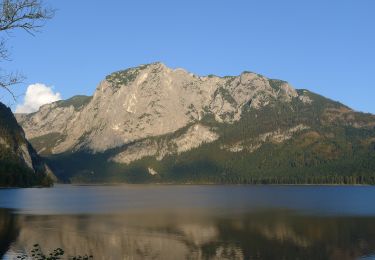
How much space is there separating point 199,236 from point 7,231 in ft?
103

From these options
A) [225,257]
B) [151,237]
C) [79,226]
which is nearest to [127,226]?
[79,226]

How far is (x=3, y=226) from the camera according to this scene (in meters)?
88.4

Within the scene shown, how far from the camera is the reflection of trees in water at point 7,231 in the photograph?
6422 centimetres

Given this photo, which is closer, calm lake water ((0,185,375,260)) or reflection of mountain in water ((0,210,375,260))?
calm lake water ((0,185,375,260))

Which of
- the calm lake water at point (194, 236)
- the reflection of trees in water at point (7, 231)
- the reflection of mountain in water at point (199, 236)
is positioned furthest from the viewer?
the reflection of trees in water at point (7, 231)

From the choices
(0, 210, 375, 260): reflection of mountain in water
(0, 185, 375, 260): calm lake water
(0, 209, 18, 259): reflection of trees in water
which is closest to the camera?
(0, 185, 375, 260): calm lake water

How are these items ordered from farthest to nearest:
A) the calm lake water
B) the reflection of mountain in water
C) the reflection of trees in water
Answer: the reflection of trees in water
the reflection of mountain in water
the calm lake water

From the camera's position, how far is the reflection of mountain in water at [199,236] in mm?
61969

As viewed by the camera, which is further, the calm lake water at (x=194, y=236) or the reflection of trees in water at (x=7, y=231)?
the reflection of trees in water at (x=7, y=231)

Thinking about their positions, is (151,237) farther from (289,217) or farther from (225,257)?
(289,217)

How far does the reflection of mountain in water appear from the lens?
61969 millimetres

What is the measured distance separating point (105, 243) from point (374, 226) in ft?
165

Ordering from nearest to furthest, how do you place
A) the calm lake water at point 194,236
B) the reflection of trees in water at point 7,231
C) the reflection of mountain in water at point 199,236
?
1. the calm lake water at point 194,236
2. the reflection of mountain in water at point 199,236
3. the reflection of trees in water at point 7,231

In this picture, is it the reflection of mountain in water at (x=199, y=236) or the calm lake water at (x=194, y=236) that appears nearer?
the calm lake water at (x=194, y=236)
